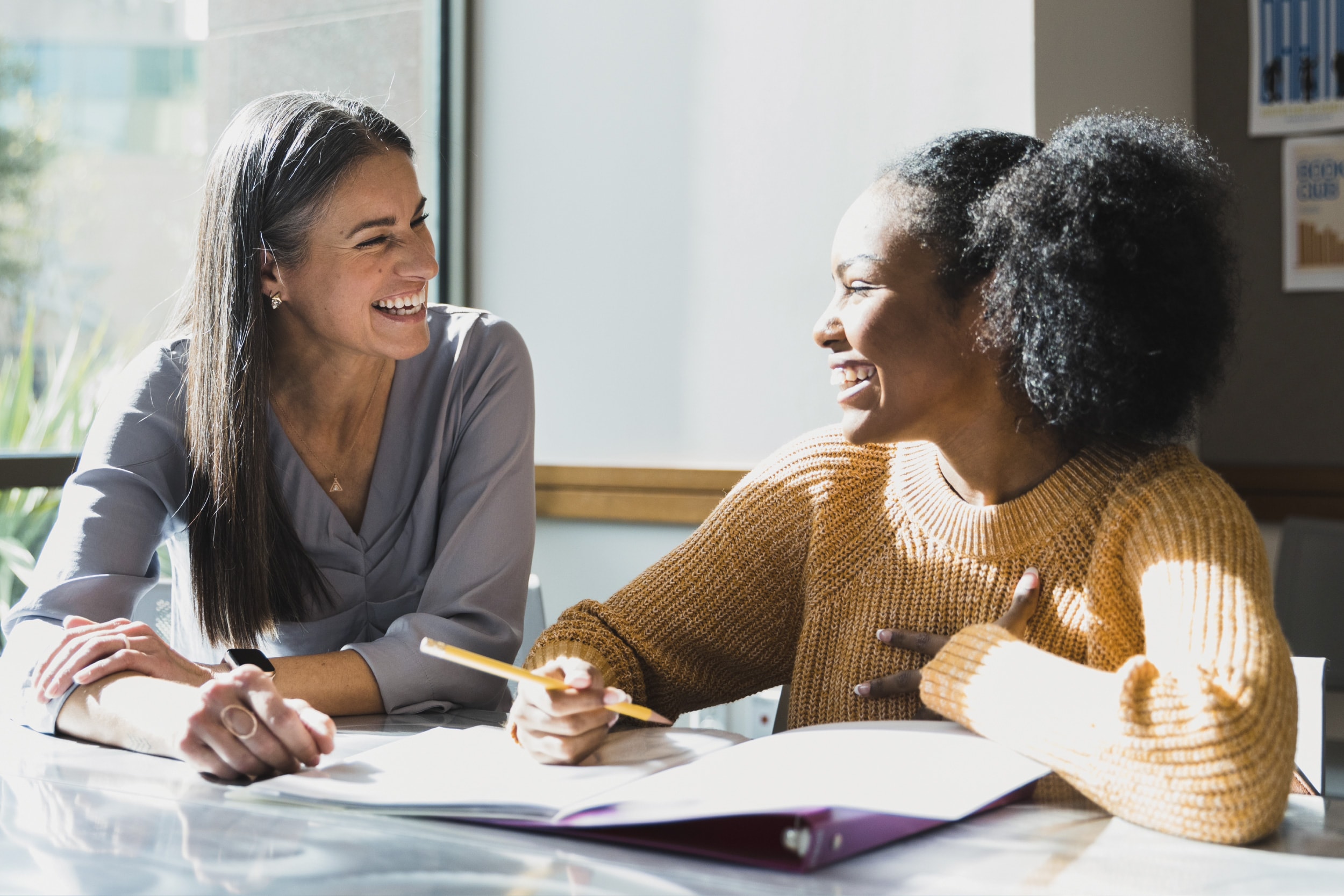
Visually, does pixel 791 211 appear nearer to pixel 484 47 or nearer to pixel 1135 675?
pixel 484 47

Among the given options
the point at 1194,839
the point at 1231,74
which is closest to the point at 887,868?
the point at 1194,839

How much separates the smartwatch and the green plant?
118cm

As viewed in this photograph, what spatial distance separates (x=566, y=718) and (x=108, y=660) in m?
0.46

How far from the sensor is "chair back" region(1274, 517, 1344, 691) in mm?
2189

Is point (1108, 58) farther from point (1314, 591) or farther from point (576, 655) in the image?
point (576, 655)

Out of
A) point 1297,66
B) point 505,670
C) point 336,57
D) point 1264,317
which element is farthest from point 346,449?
point 1297,66

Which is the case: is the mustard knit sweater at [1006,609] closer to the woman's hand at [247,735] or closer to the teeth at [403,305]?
the woman's hand at [247,735]

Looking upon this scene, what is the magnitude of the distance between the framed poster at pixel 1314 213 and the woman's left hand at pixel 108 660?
247 cm

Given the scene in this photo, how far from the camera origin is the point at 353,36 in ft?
9.39

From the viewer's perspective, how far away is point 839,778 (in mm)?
805

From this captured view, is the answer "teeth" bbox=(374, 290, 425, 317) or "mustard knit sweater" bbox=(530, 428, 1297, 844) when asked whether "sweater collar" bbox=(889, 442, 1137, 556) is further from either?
"teeth" bbox=(374, 290, 425, 317)

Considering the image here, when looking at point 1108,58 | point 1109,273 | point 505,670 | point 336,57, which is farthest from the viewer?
point 336,57

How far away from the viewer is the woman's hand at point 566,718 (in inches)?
37.8

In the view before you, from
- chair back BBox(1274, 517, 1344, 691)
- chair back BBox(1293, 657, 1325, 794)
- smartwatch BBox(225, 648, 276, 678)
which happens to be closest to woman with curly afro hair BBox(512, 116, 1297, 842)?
chair back BBox(1293, 657, 1325, 794)
